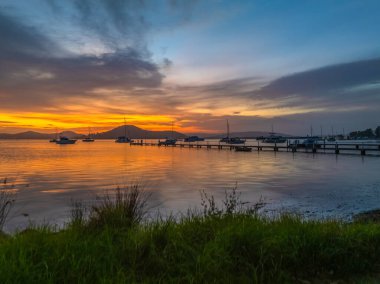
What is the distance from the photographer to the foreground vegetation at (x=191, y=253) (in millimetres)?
4668

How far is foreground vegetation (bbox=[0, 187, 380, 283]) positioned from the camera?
4.67m

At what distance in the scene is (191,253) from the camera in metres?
5.30

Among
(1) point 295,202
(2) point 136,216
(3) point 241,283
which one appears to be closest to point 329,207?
(1) point 295,202

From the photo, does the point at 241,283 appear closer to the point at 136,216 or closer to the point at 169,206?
the point at 136,216

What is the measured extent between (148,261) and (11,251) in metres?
1.95

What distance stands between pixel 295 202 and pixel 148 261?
13981 millimetres

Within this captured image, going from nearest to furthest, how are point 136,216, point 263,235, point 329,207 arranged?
point 263,235
point 136,216
point 329,207

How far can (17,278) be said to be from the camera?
4.20 m

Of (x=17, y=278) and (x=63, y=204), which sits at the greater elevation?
(x=17, y=278)

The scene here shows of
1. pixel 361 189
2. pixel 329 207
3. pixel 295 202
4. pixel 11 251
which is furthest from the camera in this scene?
pixel 361 189

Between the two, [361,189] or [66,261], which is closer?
[66,261]

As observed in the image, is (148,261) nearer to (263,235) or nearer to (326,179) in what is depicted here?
(263,235)

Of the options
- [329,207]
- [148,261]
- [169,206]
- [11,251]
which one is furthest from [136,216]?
[329,207]

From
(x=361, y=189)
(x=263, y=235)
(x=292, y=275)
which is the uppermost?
(x=263, y=235)
